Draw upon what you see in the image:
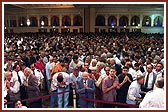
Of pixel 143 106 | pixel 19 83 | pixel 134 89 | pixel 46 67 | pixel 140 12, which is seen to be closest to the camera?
pixel 143 106

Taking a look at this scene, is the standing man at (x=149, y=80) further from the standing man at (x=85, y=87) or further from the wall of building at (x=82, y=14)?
the wall of building at (x=82, y=14)

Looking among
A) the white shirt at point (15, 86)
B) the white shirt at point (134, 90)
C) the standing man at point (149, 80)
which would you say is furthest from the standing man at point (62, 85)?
the standing man at point (149, 80)

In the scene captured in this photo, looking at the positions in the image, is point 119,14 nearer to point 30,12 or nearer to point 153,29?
point 153,29

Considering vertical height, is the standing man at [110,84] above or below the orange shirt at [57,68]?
below

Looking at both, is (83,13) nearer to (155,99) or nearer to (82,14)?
(82,14)

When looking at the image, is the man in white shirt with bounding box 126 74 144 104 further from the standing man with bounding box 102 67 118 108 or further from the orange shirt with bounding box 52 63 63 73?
the orange shirt with bounding box 52 63 63 73

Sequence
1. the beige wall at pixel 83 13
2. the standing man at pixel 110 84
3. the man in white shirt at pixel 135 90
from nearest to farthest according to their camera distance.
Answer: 1. the man in white shirt at pixel 135 90
2. the standing man at pixel 110 84
3. the beige wall at pixel 83 13

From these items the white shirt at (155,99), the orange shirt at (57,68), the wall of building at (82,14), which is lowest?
the white shirt at (155,99)

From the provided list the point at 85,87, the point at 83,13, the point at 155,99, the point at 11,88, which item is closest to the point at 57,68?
the point at 85,87

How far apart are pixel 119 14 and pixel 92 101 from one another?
30.5m

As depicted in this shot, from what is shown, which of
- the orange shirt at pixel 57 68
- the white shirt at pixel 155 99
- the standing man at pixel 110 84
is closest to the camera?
the white shirt at pixel 155 99

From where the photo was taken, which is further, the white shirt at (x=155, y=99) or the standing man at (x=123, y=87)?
the standing man at (x=123, y=87)

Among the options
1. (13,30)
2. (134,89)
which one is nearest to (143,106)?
(134,89)

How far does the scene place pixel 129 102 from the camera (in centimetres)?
663
